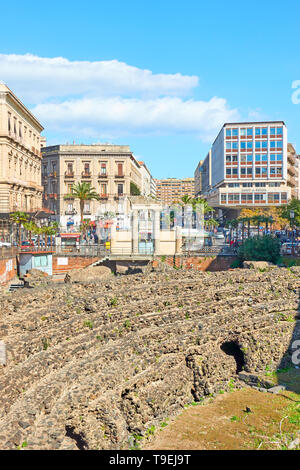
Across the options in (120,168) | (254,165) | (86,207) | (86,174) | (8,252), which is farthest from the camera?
(254,165)

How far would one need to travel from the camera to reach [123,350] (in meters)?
17.6

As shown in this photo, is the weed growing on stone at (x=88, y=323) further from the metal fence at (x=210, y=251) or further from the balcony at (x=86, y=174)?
the balcony at (x=86, y=174)

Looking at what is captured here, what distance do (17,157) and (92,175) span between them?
1023 inches

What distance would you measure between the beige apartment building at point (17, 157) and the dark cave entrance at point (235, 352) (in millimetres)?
36678

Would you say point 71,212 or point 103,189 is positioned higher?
point 103,189

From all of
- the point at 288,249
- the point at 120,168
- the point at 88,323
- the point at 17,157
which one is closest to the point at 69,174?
the point at 120,168

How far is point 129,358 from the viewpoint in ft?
57.0

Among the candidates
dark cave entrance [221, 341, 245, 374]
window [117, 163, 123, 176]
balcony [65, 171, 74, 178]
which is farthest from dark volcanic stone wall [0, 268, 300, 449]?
balcony [65, 171, 74, 178]

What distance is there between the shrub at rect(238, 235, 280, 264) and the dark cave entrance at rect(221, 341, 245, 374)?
68.4 feet

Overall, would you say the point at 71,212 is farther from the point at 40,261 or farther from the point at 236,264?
the point at 236,264

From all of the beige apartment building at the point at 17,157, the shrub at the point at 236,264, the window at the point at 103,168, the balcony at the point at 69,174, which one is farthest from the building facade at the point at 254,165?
the shrub at the point at 236,264

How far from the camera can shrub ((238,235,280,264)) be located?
142 ft

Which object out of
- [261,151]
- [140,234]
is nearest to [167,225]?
[140,234]
